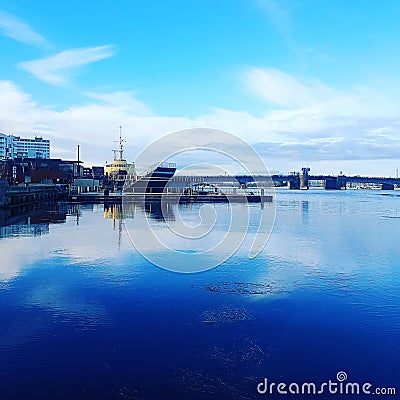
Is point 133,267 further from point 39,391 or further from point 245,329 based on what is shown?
point 39,391

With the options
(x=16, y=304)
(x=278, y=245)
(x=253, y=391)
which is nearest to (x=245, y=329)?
(x=253, y=391)

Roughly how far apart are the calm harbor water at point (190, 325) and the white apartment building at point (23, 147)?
378 ft

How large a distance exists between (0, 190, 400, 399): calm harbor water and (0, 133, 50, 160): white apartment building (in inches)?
4540

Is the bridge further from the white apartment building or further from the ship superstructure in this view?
the white apartment building

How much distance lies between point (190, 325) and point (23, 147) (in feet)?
479

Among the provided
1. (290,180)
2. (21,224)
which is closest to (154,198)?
(21,224)

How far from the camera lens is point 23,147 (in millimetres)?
139375

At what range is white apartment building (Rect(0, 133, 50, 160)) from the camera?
120812 mm

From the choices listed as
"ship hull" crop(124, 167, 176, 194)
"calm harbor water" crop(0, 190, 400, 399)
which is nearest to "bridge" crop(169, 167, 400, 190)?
"ship hull" crop(124, 167, 176, 194)

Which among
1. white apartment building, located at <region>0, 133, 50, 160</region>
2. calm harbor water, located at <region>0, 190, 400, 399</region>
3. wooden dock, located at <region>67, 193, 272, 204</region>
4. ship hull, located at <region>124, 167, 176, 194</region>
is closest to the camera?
calm harbor water, located at <region>0, 190, 400, 399</region>

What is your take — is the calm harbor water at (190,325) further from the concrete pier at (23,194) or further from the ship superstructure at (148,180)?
the ship superstructure at (148,180)

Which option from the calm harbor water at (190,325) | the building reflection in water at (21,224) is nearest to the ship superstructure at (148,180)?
the building reflection in water at (21,224)

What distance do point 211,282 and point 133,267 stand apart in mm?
3070

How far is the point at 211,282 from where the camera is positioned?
11766 millimetres
